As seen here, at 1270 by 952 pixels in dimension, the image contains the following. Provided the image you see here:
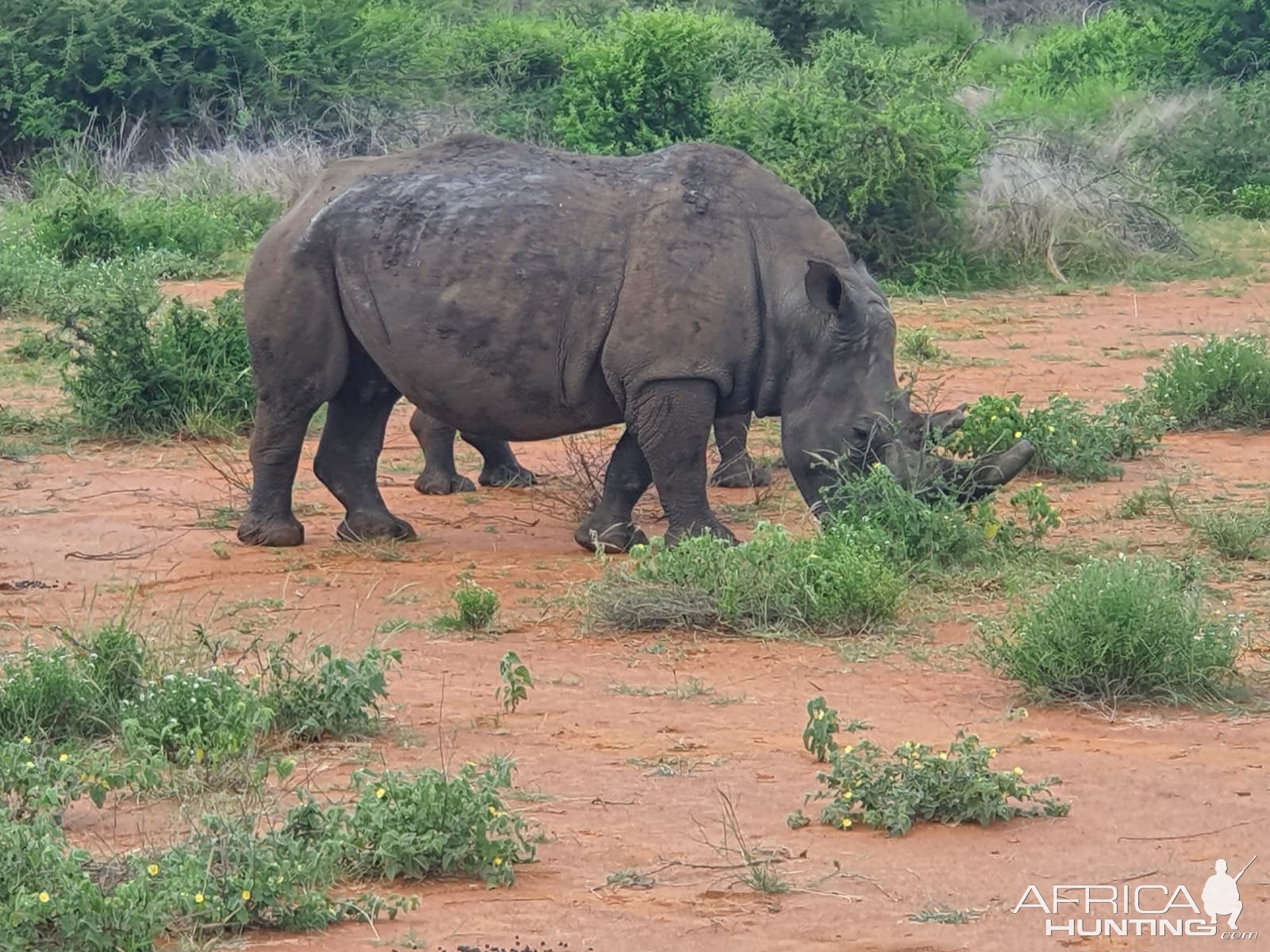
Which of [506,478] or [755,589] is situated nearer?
[755,589]

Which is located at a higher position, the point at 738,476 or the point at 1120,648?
the point at 1120,648

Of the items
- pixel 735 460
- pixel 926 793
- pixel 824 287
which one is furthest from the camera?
pixel 735 460

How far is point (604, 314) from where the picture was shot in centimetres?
848

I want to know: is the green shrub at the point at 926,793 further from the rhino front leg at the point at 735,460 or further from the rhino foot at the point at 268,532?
the rhino front leg at the point at 735,460

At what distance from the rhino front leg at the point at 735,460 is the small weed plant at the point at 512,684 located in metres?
3.85

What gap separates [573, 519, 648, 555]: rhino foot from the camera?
347 inches

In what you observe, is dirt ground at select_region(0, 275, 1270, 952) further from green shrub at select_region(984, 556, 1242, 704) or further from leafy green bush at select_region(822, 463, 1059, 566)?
leafy green bush at select_region(822, 463, 1059, 566)

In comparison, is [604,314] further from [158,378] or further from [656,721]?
[158,378]

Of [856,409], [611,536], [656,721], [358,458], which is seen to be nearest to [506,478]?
[358,458]

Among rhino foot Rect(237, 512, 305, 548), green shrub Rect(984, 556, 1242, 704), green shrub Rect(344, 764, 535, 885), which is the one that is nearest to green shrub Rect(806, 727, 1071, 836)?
green shrub Rect(344, 764, 535, 885)

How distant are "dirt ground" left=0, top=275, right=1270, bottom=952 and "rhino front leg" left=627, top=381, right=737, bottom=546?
0.47 meters

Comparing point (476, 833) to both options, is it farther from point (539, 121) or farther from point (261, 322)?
point (539, 121)

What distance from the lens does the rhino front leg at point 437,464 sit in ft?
34.1

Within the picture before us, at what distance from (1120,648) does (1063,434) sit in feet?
13.5
